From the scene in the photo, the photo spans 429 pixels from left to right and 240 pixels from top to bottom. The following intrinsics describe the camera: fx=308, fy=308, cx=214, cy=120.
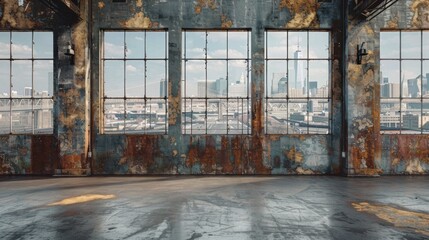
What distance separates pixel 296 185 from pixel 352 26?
5718mm

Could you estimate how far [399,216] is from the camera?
19.6ft

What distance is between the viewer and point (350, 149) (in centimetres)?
1019

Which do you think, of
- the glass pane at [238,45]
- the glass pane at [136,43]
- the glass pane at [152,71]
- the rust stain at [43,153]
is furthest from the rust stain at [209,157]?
the rust stain at [43,153]

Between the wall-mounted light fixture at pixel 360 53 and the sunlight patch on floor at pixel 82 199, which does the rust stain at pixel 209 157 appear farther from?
the wall-mounted light fixture at pixel 360 53

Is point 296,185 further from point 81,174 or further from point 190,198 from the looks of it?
point 81,174

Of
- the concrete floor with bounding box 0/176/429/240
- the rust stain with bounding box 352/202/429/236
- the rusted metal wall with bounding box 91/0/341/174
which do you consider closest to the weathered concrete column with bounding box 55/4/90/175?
the rusted metal wall with bounding box 91/0/341/174

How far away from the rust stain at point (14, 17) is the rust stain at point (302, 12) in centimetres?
861

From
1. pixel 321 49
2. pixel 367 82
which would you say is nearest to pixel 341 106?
pixel 367 82

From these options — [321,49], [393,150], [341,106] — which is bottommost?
[393,150]

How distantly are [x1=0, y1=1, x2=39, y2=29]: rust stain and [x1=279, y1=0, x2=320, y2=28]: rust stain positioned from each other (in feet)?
28.2

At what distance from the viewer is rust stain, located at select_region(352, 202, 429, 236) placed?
5.39 metres

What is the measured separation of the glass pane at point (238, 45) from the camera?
10578mm

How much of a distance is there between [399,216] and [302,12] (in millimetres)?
7189

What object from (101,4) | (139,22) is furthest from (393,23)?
(101,4)
